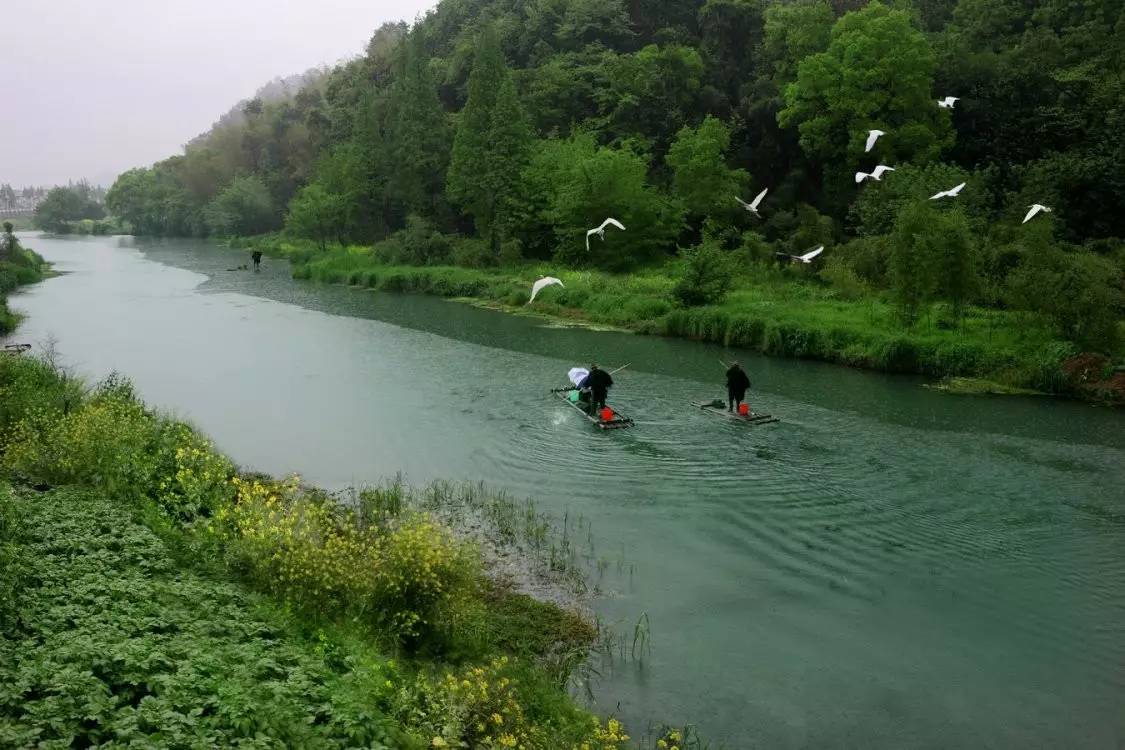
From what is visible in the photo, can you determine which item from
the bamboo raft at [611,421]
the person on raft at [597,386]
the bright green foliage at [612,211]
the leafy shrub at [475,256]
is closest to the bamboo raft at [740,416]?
the bamboo raft at [611,421]

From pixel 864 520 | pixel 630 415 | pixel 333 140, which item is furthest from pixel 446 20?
pixel 864 520

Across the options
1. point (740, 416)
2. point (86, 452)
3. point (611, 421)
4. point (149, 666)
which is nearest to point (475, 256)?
point (611, 421)

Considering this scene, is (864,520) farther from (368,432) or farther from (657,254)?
(657,254)

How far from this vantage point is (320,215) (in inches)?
2840

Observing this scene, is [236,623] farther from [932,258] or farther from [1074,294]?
[932,258]

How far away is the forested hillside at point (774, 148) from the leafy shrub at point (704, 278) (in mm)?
217

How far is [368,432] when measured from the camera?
886 inches

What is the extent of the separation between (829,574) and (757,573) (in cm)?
117

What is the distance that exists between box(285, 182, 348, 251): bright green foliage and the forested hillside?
29 centimetres

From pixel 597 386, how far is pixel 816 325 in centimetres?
1311

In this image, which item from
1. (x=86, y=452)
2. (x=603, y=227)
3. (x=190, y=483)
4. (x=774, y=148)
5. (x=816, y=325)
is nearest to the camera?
(x=190, y=483)

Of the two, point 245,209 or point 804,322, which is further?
point 245,209

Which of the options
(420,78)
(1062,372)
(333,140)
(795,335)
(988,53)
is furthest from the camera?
(333,140)

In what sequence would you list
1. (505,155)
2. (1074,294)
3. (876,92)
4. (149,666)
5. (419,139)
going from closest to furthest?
(149,666) < (1074,294) < (876,92) < (505,155) < (419,139)
